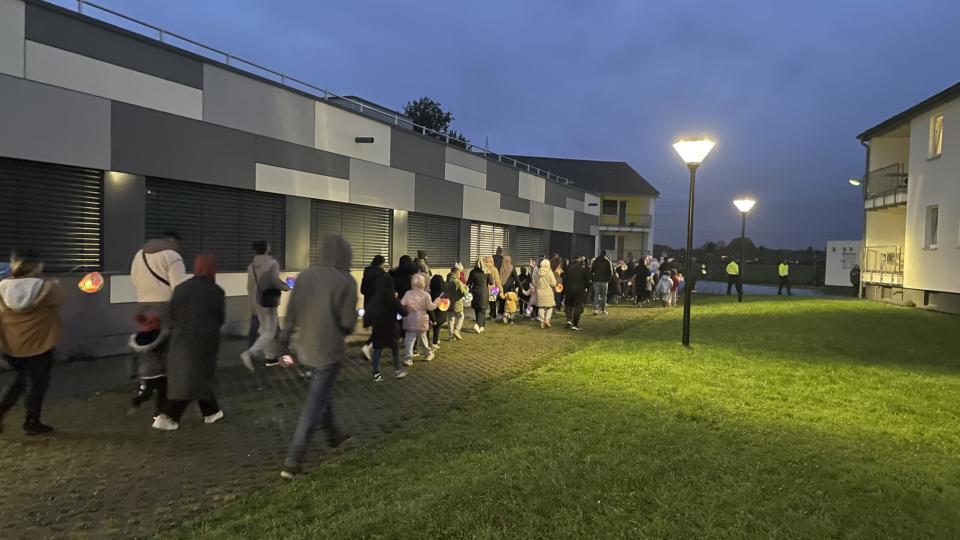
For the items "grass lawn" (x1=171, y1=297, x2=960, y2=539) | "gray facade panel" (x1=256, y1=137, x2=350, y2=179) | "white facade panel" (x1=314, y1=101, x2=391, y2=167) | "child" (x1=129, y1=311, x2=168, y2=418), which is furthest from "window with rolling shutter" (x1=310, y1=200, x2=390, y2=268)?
"child" (x1=129, y1=311, x2=168, y2=418)

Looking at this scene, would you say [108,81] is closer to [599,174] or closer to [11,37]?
[11,37]

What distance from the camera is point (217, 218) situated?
11.0 m

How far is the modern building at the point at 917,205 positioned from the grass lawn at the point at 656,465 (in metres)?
13.6

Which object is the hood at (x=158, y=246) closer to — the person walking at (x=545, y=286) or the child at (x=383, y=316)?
the child at (x=383, y=316)

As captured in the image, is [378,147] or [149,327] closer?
[149,327]

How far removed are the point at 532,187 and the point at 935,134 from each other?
14.9 metres

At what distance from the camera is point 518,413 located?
6488mm

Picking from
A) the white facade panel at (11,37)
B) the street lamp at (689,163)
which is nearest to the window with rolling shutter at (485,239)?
the street lamp at (689,163)

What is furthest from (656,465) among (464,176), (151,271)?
(464,176)

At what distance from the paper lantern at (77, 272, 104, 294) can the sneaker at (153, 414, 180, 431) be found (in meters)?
3.86

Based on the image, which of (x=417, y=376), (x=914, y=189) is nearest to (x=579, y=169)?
(x=914, y=189)

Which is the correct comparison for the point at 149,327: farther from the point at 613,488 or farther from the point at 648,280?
the point at 648,280

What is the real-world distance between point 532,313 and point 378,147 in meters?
6.18

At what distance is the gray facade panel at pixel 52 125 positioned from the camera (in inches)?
313
